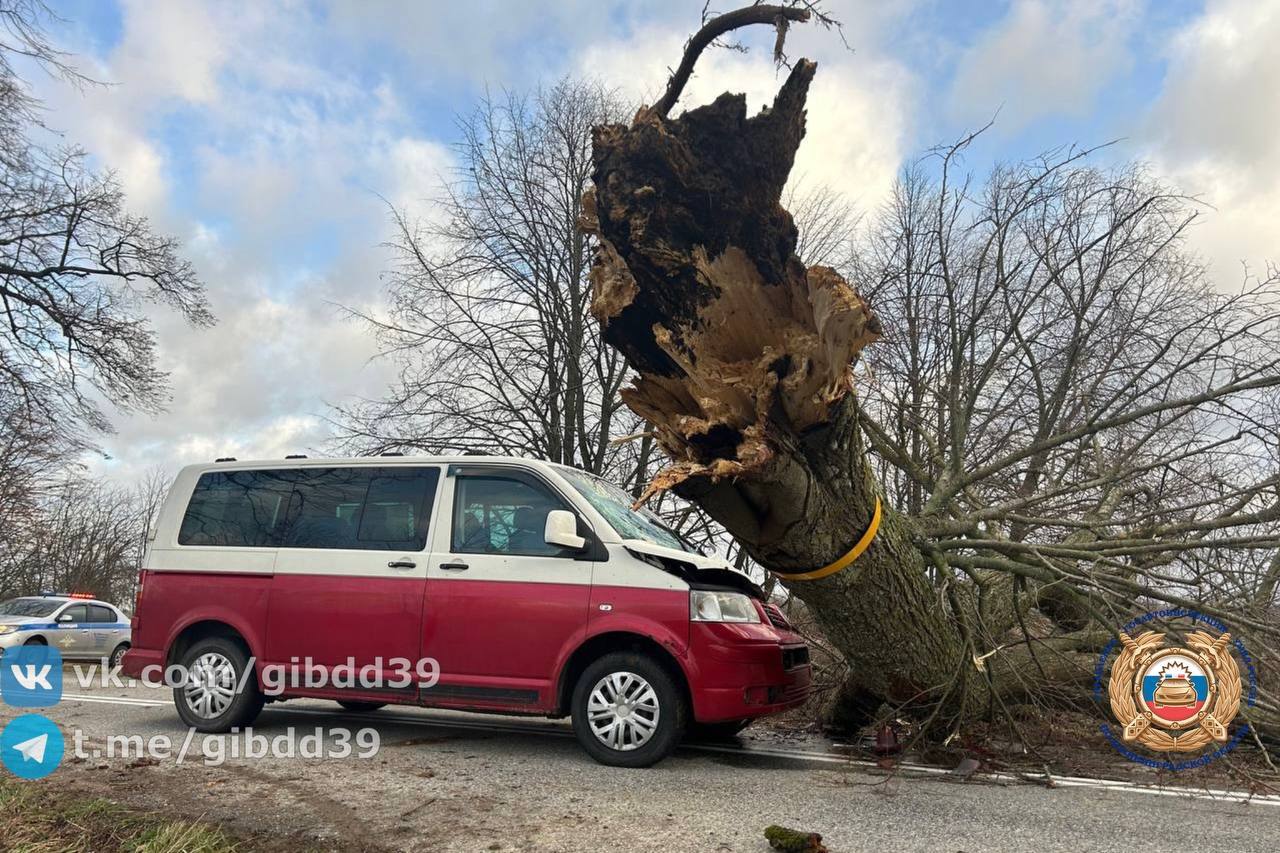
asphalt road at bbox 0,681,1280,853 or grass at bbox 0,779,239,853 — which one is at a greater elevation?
asphalt road at bbox 0,681,1280,853

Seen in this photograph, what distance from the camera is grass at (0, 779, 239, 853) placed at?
3.33 m

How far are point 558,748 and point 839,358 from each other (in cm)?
339

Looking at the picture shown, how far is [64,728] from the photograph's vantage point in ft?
21.1

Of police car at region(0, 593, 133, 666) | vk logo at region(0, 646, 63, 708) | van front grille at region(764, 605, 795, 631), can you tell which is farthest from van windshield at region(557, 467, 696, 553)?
police car at region(0, 593, 133, 666)

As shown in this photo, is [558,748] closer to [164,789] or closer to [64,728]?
[164,789]

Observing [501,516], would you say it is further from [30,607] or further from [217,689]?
[30,607]

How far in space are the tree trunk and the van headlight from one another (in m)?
0.73

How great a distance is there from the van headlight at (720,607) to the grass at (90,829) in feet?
8.89

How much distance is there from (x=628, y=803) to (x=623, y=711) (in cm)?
91

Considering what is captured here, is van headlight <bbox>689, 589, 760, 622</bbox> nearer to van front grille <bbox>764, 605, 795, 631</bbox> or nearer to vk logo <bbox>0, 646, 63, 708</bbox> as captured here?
van front grille <bbox>764, 605, 795, 631</bbox>

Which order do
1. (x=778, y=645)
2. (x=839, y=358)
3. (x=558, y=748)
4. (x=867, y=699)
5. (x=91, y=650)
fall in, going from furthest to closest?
(x=91, y=650)
(x=867, y=699)
(x=558, y=748)
(x=778, y=645)
(x=839, y=358)

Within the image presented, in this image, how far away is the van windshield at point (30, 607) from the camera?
14852mm

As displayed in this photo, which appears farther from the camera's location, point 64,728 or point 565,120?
point 565,120

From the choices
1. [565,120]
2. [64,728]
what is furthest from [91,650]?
[565,120]
